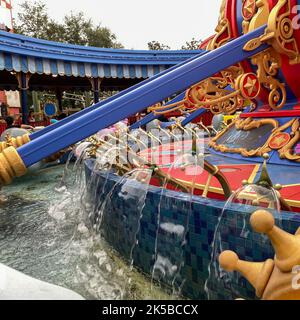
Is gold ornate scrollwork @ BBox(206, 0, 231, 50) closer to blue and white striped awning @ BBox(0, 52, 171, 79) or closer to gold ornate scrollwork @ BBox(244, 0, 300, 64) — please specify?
gold ornate scrollwork @ BBox(244, 0, 300, 64)

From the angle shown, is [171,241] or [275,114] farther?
[275,114]

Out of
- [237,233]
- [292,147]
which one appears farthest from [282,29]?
[237,233]

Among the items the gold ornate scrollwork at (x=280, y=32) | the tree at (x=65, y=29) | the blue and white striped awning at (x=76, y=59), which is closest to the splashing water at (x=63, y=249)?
the gold ornate scrollwork at (x=280, y=32)

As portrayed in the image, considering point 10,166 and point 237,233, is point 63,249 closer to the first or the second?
point 10,166

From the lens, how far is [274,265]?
136 centimetres

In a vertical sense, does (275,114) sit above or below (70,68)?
below

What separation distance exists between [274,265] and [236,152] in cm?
277

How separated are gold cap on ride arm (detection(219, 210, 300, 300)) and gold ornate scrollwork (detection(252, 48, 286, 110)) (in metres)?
2.55

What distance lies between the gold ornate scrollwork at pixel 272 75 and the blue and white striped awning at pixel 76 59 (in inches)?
358

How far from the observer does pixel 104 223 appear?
372 centimetres

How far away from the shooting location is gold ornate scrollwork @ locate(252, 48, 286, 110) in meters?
3.48

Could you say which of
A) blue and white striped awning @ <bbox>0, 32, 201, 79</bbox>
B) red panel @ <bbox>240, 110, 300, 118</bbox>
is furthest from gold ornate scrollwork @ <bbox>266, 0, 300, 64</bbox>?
blue and white striped awning @ <bbox>0, 32, 201, 79</bbox>

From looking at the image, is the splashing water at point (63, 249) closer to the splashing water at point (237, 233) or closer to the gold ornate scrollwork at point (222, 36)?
the splashing water at point (237, 233)
